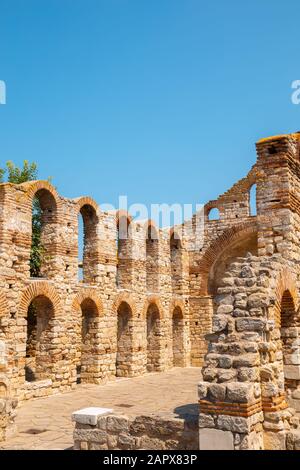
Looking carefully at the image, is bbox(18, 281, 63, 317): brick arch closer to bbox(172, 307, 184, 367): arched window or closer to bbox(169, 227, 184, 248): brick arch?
bbox(172, 307, 184, 367): arched window

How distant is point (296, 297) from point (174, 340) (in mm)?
13413

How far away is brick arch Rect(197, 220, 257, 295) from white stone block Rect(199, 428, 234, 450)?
52.4 ft

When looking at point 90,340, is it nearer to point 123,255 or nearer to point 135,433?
point 123,255

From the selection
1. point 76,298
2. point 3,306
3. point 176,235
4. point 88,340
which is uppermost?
point 176,235

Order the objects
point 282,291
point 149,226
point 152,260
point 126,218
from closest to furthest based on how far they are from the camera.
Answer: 1. point 282,291
2. point 126,218
3. point 149,226
4. point 152,260

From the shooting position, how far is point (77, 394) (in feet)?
45.5

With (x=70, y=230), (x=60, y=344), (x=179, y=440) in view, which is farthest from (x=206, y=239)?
(x=179, y=440)

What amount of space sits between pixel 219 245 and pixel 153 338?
5.50m

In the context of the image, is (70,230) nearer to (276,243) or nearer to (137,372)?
(137,372)

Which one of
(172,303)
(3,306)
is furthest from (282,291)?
(172,303)

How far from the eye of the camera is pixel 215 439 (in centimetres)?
610

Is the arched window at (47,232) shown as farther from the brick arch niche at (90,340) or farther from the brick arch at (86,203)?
the brick arch niche at (90,340)

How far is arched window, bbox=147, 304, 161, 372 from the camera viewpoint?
1977 centimetres

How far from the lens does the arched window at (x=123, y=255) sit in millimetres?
18344
